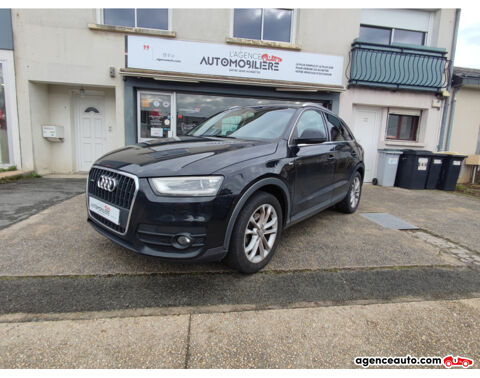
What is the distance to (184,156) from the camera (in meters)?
2.13

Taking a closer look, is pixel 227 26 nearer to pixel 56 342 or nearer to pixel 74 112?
pixel 74 112

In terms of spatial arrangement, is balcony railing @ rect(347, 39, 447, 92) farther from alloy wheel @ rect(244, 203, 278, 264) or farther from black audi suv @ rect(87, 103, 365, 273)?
alloy wheel @ rect(244, 203, 278, 264)

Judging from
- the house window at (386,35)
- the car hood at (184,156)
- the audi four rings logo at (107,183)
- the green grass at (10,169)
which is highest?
the house window at (386,35)

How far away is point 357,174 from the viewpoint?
15.0 ft

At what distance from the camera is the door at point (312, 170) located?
2.86 meters

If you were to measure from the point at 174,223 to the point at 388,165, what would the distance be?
755 centimetres

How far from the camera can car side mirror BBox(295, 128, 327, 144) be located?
9.23 ft

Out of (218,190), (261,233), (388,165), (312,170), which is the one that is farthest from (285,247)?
(388,165)

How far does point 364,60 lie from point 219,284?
769cm

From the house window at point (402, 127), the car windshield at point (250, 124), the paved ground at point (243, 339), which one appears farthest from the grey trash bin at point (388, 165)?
the paved ground at point (243, 339)

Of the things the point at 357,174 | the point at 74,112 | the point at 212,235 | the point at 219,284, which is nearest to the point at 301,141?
the point at 212,235

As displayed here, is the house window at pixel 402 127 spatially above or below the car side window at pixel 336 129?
above

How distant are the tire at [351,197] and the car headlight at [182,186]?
302cm

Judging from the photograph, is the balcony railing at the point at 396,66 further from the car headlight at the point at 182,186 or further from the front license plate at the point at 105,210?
the front license plate at the point at 105,210
